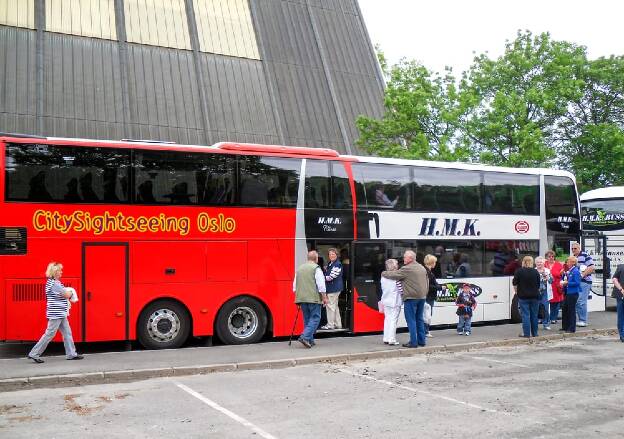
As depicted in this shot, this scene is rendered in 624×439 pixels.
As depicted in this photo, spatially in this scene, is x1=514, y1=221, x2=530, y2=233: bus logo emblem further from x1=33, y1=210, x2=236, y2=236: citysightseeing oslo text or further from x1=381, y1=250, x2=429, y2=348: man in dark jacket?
x1=33, y1=210, x2=236, y2=236: citysightseeing oslo text

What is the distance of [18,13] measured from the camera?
2458 cm

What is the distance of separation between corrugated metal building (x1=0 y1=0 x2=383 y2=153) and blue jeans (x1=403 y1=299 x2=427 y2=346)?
47.0ft

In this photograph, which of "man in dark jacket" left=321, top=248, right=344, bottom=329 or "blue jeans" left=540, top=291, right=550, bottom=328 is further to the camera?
"blue jeans" left=540, top=291, right=550, bottom=328

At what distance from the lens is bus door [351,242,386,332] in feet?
48.2

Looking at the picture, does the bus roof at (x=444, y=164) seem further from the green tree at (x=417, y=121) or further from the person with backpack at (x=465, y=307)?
the green tree at (x=417, y=121)

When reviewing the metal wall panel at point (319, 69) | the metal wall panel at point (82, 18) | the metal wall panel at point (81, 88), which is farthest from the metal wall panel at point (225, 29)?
the metal wall panel at point (81, 88)

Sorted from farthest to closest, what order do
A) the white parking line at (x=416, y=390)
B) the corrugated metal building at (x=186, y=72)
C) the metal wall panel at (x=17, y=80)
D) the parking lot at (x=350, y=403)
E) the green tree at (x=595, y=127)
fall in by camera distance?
the green tree at (x=595, y=127) → the corrugated metal building at (x=186, y=72) → the metal wall panel at (x=17, y=80) → the white parking line at (x=416, y=390) → the parking lot at (x=350, y=403)

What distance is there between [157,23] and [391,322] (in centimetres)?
1873

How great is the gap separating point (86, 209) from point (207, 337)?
145 inches

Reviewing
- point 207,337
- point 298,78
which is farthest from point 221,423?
point 298,78

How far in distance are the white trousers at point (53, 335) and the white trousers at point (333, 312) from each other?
5.40 m

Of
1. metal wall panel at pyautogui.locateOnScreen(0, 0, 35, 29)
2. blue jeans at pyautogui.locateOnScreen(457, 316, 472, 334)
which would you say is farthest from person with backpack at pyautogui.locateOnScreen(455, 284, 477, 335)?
metal wall panel at pyautogui.locateOnScreen(0, 0, 35, 29)

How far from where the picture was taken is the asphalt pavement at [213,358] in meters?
10.3

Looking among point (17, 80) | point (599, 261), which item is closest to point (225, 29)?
point (17, 80)
